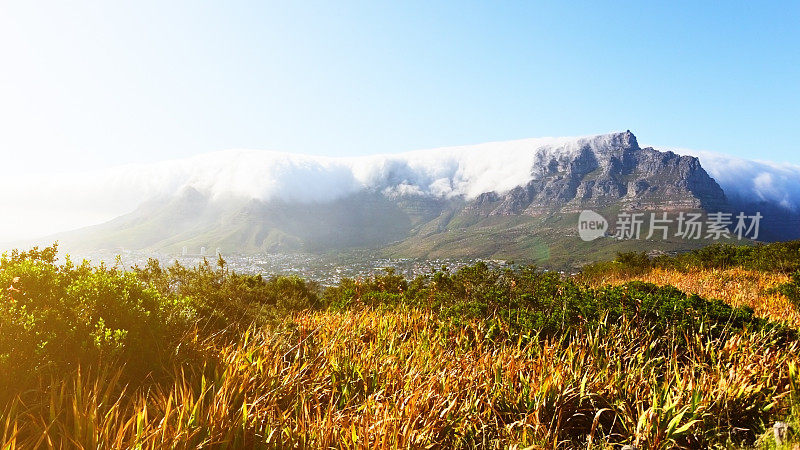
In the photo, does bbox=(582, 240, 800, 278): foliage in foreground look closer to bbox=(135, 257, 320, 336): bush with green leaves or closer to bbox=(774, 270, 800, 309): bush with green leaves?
bbox=(774, 270, 800, 309): bush with green leaves

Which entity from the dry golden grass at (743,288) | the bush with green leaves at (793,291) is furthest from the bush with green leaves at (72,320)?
the bush with green leaves at (793,291)

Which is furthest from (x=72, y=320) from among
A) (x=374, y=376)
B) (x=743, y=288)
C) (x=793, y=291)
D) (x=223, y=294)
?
(x=743, y=288)

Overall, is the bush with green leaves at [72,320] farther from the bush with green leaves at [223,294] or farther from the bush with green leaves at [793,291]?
the bush with green leaves at [793,291]

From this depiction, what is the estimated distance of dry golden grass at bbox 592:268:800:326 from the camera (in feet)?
28.3

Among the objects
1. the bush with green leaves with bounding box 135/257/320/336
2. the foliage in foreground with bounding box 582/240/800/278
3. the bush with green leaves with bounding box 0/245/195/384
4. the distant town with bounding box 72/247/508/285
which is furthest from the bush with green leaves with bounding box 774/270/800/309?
the bush with green leaves with bounding box 0/245/195/384

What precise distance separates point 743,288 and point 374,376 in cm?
1297

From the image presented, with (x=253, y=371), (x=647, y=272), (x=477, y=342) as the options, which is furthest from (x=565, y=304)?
(x=647, y=272)

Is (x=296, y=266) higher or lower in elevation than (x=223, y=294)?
lower

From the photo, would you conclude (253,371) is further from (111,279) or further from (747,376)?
(747,376)

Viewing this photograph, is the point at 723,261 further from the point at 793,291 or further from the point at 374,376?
the point at 374,376

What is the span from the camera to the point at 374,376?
488 cm

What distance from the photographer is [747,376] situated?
476 cm

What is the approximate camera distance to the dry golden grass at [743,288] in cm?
862

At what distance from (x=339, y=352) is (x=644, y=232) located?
Answer: 17397 centimetres
